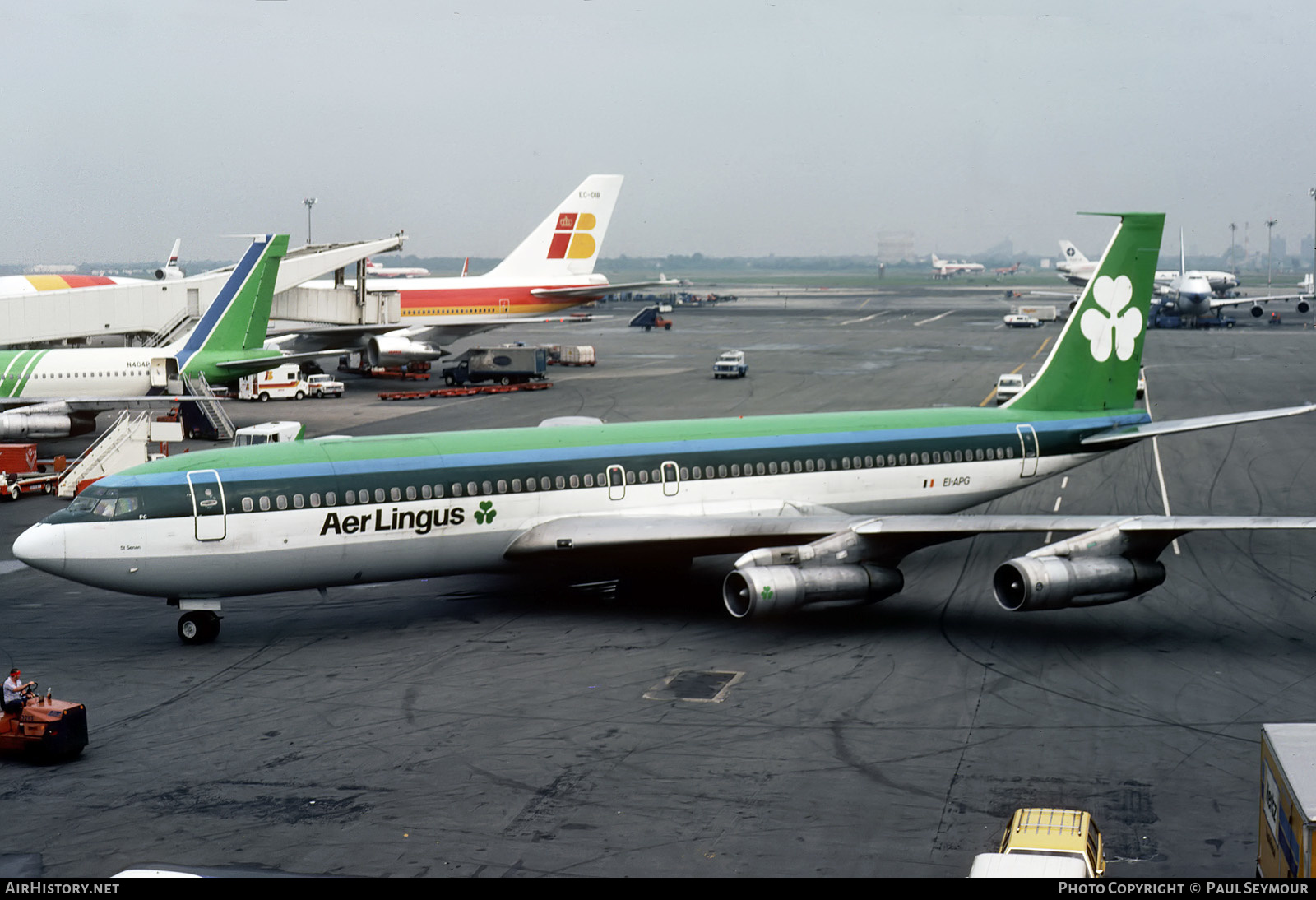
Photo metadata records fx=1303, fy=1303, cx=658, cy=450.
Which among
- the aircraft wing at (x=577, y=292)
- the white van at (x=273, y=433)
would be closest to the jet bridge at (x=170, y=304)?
the aircraft wing at (x=577, y=292)

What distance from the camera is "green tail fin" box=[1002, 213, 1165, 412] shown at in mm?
40219

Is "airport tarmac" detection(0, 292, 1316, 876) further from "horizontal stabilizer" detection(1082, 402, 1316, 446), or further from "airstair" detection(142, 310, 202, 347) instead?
"airstair" detection(142, 310, 202, 347)

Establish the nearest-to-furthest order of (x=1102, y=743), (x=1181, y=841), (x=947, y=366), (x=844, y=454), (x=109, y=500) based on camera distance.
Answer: (x=1181, y=841), (x=1102, y=743), (x=109, y=500), (x=844, y=454), (x=947, y=366)

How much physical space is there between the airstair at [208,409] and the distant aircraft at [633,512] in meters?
28.9

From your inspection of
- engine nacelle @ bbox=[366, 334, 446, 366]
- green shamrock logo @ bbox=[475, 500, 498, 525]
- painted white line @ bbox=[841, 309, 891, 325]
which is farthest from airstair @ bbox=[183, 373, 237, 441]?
painted white line @ bbox=[841, 309, 891, 325]

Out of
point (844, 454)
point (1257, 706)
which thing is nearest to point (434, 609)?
point (844, 454)

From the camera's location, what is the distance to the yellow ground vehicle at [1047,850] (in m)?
15.6

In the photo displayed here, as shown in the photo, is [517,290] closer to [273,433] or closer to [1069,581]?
[273,433]

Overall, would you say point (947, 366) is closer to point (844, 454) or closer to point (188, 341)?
point (188, 341)

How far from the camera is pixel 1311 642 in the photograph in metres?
30.4

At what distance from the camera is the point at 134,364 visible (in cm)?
6644

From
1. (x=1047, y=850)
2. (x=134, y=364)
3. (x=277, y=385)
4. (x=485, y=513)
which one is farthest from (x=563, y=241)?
(x=1047, y=850)

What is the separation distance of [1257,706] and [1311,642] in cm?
554

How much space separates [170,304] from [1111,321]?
53110 mm
